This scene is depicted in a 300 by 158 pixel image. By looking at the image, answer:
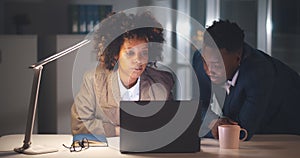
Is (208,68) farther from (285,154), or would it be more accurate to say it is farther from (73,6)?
(73,6)

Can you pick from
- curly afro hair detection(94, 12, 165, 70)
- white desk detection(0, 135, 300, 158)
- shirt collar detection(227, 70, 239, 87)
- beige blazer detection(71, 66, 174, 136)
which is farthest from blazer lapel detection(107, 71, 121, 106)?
shirt collar detection(227, 70, 239, 87)

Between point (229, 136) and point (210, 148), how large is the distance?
10 centimetres

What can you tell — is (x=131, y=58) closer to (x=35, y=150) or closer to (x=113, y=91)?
(x=113, y=91)

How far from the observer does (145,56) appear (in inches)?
106

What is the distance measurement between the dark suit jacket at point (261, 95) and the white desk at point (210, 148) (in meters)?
0.12

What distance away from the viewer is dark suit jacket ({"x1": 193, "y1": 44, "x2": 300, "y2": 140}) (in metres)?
2.39

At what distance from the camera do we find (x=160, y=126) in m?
2.00

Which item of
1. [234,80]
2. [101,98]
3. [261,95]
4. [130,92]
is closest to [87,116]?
[101,98]

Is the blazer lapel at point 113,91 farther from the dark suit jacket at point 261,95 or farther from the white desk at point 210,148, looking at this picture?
the dark suit jacket at point 261,95

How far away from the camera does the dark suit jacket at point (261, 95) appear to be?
2391 mm

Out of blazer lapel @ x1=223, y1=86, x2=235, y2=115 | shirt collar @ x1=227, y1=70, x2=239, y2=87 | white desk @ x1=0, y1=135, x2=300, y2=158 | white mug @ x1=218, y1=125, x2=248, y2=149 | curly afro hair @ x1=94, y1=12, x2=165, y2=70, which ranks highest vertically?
curly afro hair @ x1=94, y1=12, x2=165, y2=70

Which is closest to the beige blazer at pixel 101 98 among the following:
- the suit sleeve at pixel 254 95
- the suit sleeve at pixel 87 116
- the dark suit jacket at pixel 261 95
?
the suit sleeve at pixel 87 116

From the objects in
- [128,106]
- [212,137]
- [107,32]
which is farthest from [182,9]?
[128,106]

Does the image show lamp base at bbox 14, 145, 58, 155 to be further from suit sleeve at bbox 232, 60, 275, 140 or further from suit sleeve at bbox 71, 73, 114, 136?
suit sleeve at bbox 232, 60, 275, 140
